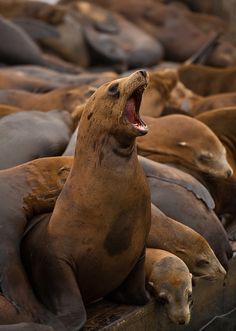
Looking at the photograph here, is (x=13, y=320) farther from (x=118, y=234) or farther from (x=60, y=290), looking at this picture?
→ (x=118, y=234)

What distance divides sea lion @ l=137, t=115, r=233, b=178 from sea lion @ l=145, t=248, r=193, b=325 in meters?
1.40

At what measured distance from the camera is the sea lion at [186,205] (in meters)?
5.36

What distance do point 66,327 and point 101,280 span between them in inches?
12.4

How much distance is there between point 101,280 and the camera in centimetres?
428

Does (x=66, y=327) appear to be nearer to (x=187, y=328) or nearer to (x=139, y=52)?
(x=187, y=328)

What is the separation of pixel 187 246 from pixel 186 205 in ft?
1.39

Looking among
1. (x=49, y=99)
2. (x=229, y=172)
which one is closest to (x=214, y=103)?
(x=49, y=99)

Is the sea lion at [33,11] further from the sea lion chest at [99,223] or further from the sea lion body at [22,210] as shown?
the sea lion chest at [99,223]

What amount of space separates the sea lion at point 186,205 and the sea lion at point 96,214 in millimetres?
1095

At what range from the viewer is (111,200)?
4168mm

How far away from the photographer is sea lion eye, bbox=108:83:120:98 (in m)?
4.14

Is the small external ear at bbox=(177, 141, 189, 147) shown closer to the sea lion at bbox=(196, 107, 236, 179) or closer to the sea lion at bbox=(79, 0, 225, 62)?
the sea lion at bbox=(196, 107, 236, 179)

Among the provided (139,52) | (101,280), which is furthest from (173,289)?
(139,52)

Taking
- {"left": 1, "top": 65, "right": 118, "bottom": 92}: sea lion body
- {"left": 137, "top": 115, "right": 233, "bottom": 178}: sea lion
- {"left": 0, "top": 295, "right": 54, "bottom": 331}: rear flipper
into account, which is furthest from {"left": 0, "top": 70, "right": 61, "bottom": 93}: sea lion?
{"left": 0, "top": 295, "right": 54, "bottom": 331}: rear flipper
